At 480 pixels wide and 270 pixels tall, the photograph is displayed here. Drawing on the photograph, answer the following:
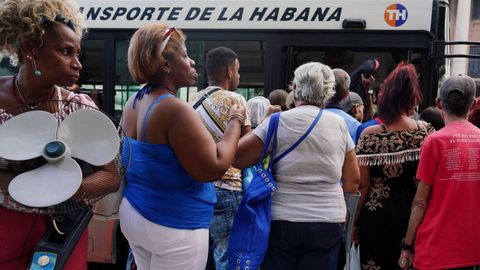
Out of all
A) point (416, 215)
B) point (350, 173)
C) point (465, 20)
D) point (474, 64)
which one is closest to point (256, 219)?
point (350, 173)

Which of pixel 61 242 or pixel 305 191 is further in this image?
pixel 305 191

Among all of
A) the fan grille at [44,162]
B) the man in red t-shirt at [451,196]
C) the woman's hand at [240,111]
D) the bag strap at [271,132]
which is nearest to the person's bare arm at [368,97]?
the man in red t-shirt at [451,196]

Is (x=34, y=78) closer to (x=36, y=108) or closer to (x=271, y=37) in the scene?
(x=36, y=108)

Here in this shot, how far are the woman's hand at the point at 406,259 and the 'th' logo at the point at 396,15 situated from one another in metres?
2.81

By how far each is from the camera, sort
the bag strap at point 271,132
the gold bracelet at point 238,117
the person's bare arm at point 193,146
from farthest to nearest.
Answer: the bag strap at point 271,132 → the gold bracelet at point 238,117 → the person's bare arm at point 193,146

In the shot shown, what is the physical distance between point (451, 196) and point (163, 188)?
1.61 m

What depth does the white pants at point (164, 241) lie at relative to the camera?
2189mm

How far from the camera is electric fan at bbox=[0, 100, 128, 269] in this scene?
164 centimetres

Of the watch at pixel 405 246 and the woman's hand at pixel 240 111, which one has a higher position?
the woman's hand at pixel 240 111

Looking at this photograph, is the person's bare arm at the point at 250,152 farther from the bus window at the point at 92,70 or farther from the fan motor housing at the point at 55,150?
the bus window at the point at 92,70

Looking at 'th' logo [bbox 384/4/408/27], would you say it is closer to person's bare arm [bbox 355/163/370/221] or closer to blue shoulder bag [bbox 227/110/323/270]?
person's bare arm [bbox 355/163/370/221]

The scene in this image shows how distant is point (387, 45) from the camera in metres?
5.09

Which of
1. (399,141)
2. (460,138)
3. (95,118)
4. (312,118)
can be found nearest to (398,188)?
(399,141)

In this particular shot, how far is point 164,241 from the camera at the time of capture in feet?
7.18
